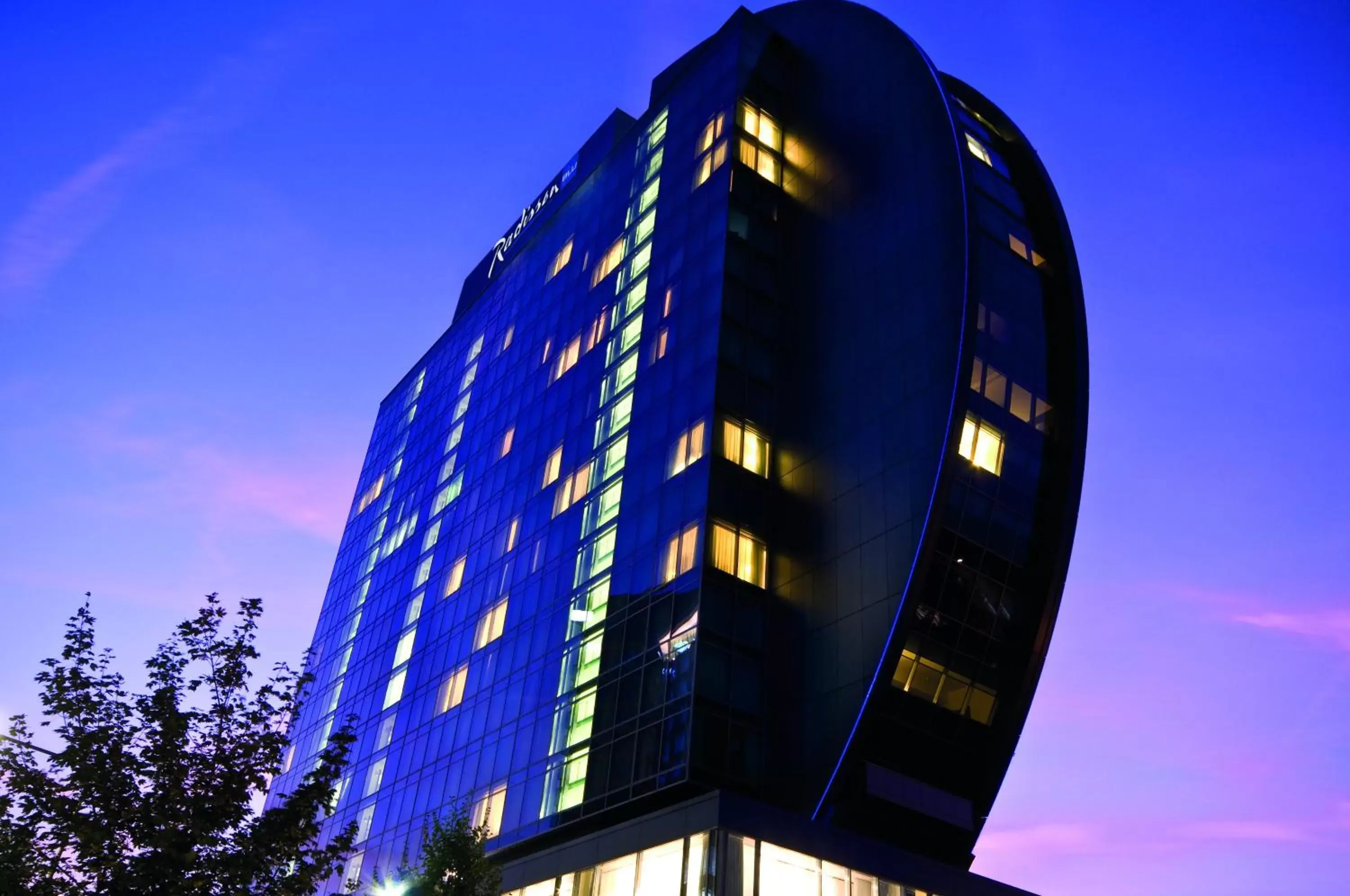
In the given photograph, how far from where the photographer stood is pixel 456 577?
66562 millimetres

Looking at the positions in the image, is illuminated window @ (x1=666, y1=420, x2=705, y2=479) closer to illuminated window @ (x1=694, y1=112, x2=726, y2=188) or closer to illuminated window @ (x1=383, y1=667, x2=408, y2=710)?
illuminated window @ (x1=694, y1=112, x2=726, y2=188)

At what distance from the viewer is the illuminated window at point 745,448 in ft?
152

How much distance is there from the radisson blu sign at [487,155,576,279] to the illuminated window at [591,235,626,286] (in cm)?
1616

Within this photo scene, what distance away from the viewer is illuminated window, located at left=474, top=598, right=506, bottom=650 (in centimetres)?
5738

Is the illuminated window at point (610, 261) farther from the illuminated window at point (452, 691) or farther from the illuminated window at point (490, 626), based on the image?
the illuminated window at point (452, 691)

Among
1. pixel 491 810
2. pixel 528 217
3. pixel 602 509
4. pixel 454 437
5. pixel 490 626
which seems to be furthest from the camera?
pixel 528 217

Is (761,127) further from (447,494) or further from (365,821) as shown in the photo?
(365,821)

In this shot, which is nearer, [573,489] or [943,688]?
[943,688]

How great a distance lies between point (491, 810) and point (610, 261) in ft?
107

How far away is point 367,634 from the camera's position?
254ft

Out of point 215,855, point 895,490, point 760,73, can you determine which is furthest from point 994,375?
point 215,855

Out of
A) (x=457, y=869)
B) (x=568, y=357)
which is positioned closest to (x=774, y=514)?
(x=457, y=869)

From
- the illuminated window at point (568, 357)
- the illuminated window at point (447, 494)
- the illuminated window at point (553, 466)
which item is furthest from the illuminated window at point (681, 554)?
the illuminated window at point (447, 494)

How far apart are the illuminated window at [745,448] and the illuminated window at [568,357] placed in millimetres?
19125
